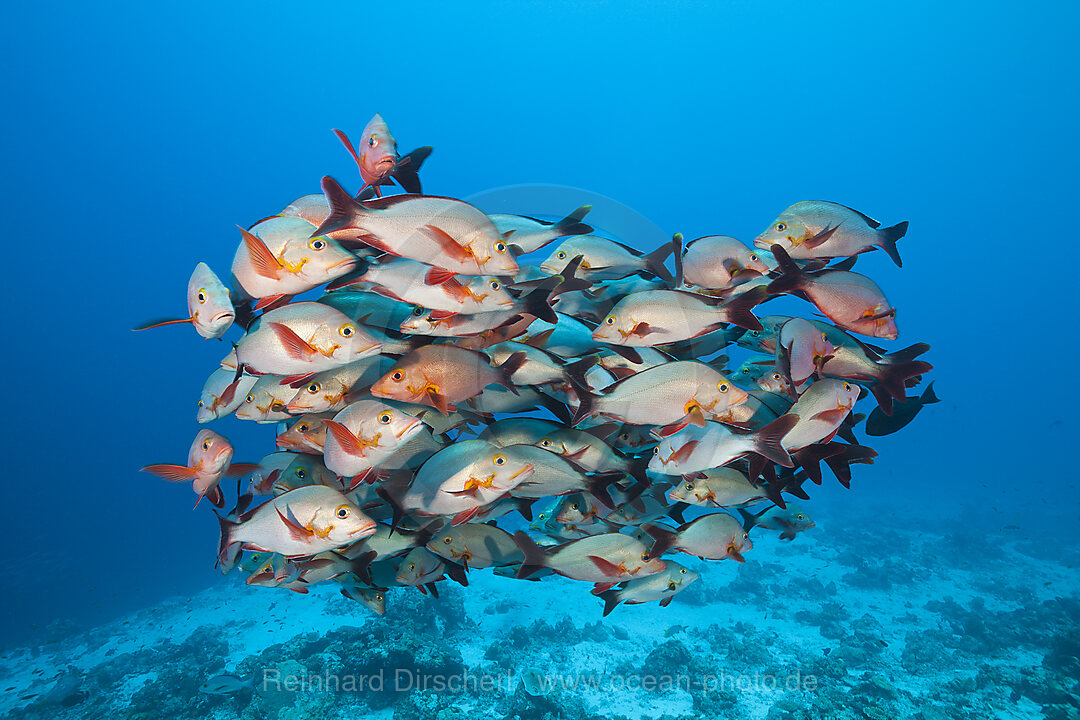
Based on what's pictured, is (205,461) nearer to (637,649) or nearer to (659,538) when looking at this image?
(659,538)

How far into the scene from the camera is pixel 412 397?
7.18 feet

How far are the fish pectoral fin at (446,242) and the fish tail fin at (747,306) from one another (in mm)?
1342

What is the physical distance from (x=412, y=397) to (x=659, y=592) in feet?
7.55

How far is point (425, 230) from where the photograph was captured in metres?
1.86

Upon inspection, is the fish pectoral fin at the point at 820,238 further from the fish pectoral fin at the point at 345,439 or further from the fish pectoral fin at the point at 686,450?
the fish pectoral fin at the point at 345,439

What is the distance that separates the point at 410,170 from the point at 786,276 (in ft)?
6.59

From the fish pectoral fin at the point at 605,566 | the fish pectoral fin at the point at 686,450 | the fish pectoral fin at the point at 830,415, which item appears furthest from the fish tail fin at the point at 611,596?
the fish pectoral fin at the point at 830,415

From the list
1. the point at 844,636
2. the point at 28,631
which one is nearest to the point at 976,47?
the point at 844,636

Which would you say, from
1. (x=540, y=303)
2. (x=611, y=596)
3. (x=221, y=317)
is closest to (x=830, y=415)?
(x=540, y=303)

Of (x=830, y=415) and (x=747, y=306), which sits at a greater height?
(x=747, y=306)

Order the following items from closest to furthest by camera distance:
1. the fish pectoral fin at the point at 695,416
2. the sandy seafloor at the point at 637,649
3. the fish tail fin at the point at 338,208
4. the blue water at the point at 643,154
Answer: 1. the fish tail fin at the point at 338,208
2. the fish pectoral fin at the point at 695,416
3. the sandy seafloor at the point at 637,649
4. the blue water at the point at 643,154

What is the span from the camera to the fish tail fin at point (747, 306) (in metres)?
2.23

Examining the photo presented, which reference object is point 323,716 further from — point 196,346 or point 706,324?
point 196,346

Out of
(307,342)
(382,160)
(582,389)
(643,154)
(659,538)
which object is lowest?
(659,538)
